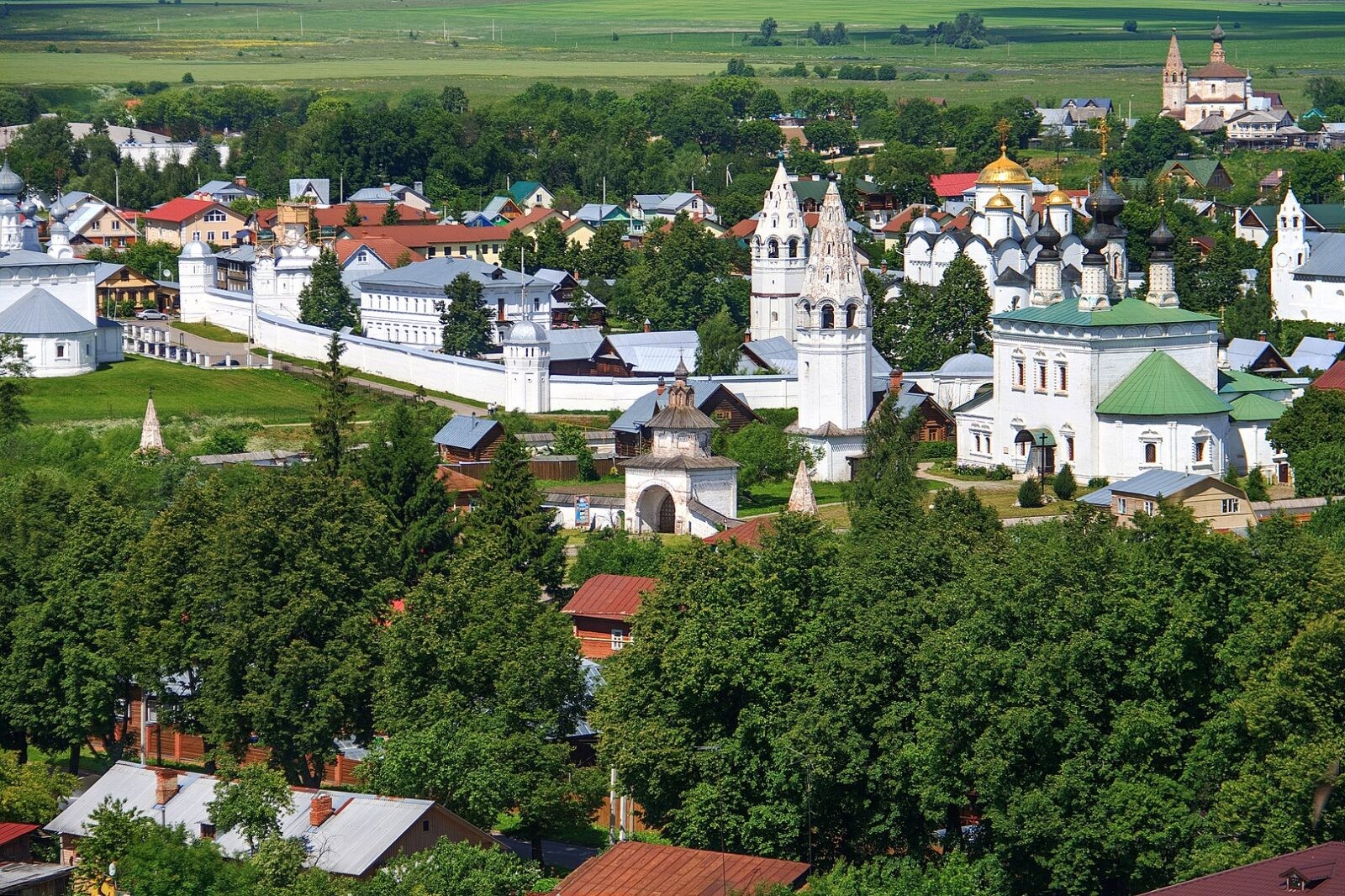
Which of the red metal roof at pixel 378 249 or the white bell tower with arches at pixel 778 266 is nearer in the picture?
the white bell tower with arches at pixel 778 266

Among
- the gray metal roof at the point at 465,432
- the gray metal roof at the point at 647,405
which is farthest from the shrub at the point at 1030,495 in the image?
the gray metal roof at the point at 465,432

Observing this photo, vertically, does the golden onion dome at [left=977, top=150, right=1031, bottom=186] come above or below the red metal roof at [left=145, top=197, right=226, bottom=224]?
below

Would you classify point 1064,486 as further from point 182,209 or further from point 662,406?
point 182,209

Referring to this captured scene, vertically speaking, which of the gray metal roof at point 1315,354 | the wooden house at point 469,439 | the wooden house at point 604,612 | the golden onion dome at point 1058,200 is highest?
the golden onion dome at point 1058,200

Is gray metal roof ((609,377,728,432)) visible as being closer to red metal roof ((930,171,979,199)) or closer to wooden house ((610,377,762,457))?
wooden house ((610,377,762,457))

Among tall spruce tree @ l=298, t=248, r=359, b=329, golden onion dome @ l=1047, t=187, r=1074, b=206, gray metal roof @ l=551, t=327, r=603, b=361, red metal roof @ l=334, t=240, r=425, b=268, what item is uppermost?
golden onion dome @ l=1047, t=187, r=1074, b=206

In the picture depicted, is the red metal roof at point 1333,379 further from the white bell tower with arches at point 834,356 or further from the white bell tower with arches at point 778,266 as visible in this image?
the white bell tower with arches at point 778,266

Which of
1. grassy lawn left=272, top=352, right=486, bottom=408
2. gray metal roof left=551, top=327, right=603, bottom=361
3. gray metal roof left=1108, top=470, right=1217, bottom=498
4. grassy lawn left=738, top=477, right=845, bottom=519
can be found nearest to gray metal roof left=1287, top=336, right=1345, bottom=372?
grassy lawn left=738, top=477, right=845, bottom=519
